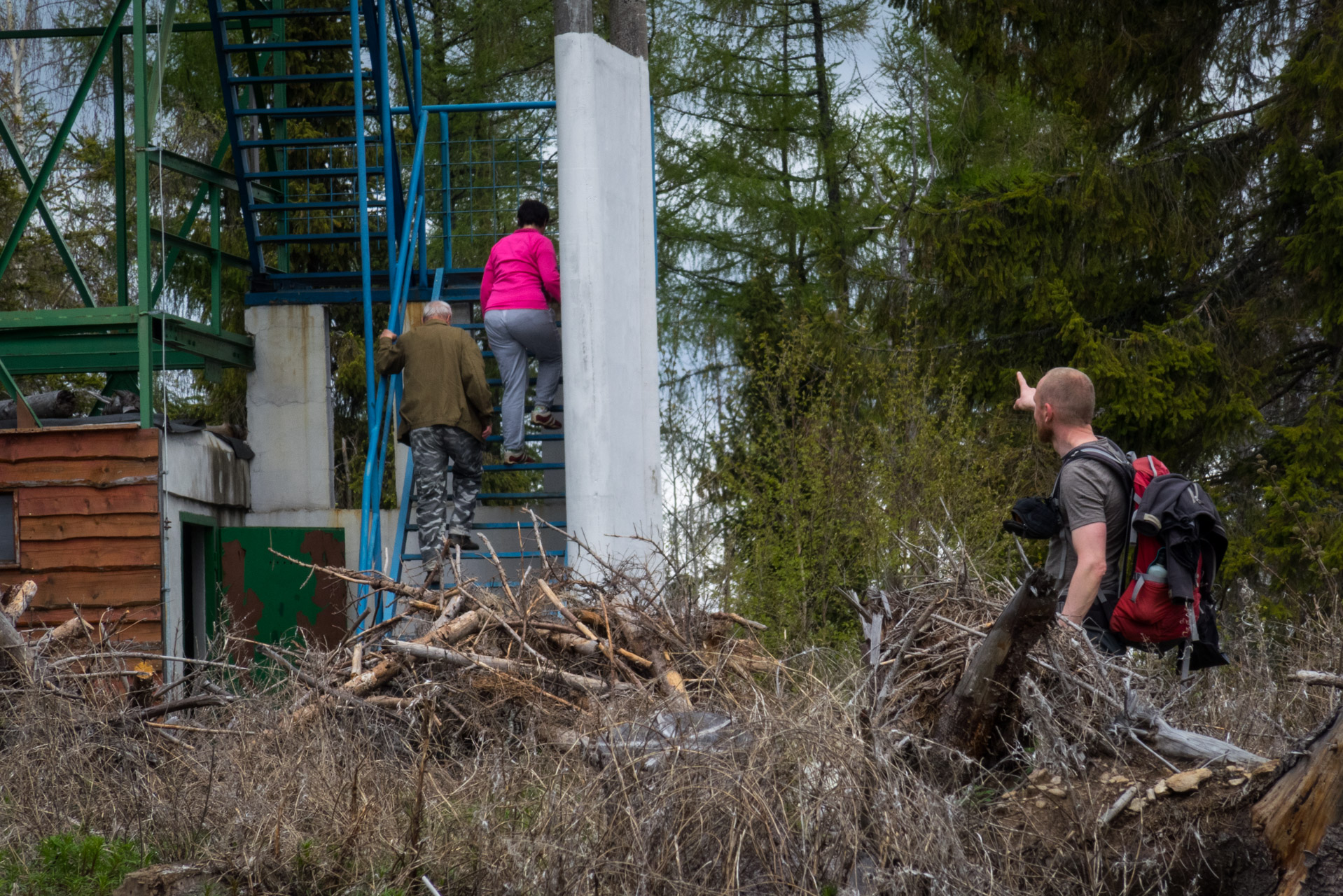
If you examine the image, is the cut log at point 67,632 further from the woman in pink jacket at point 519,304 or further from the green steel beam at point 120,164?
the green steel beam at point 120,164

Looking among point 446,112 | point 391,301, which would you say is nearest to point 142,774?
point 391,301

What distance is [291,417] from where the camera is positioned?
11.1 metres

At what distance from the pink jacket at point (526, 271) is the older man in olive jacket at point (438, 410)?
507 millimetres

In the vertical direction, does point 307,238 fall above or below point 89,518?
above

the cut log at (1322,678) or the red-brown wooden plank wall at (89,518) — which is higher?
the red-brown wooden plank wall at (89,518)

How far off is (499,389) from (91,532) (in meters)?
3.33

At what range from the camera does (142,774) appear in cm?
582

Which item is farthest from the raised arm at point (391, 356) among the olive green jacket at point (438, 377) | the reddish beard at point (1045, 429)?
the reddish beard at point (1045, 429)

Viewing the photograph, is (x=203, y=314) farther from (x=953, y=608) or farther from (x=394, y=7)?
(x=953, y=608)

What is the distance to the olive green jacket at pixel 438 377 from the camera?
9094 millimetres

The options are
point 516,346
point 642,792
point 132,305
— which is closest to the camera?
point 642,792

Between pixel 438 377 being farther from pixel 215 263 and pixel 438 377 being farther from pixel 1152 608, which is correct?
pixel 1152 608

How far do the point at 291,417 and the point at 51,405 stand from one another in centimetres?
191

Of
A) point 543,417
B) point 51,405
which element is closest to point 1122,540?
point 543,417
